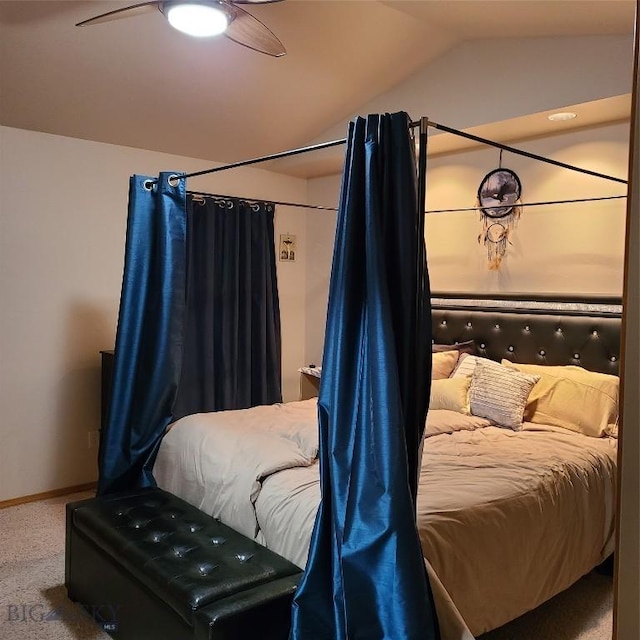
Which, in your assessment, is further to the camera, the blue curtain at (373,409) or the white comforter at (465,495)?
the white comforter at (465,495)

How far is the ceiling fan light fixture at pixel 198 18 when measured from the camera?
2.29 m

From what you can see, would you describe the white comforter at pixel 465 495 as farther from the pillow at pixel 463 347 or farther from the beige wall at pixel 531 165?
the beige wall at pixel 531 165

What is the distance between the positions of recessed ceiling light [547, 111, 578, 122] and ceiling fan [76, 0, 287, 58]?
1692 millimetres

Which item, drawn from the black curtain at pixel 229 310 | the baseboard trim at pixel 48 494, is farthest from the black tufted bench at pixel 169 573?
the black curtain at pixel 229 310

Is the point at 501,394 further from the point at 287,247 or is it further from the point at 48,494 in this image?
the point at 48,494

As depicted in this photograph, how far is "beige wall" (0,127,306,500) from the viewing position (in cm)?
374

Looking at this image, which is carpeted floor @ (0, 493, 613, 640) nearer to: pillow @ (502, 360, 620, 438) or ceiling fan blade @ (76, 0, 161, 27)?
pillow @ (502, 360, 620, 438)

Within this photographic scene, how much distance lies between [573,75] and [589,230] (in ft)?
2.99

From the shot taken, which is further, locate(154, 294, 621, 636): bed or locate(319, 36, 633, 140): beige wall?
locate(319, 36, 633, 140): beige wall

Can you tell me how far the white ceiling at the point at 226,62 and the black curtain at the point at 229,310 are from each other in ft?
1.84

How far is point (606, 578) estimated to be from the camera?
2.99m

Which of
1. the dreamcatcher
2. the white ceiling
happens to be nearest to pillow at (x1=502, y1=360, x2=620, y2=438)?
the dreamcatcher

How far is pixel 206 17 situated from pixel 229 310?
233 centimetres

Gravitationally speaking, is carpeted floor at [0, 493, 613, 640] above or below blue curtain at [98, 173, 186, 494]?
below
